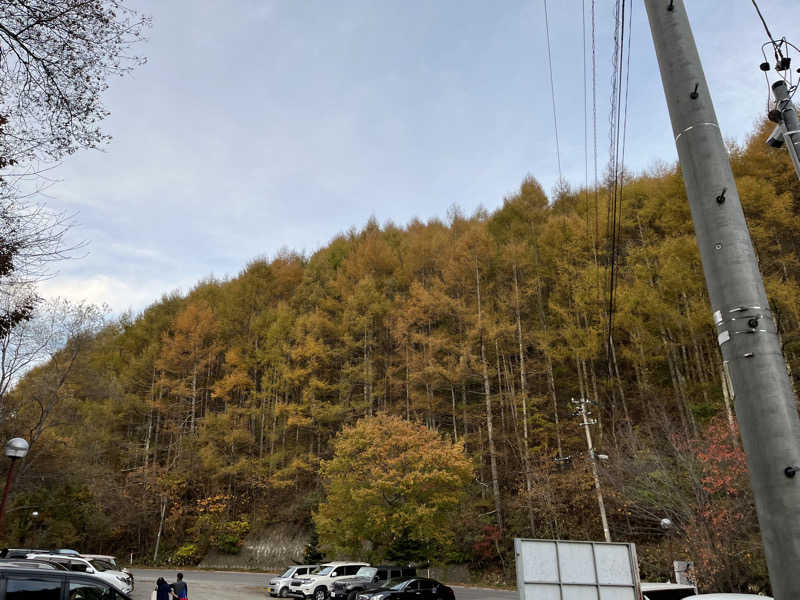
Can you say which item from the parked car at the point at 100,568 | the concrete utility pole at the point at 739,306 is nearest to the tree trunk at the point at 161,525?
the parked car at the point at 100,568

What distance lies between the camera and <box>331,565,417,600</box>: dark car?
59.7 ft

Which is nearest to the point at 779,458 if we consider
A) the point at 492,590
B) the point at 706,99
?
the point at 706,99

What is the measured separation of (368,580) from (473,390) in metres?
17.5

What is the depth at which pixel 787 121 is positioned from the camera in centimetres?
454

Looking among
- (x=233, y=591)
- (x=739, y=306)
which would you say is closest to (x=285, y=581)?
(x=233, y=591)

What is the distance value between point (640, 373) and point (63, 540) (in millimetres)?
35923

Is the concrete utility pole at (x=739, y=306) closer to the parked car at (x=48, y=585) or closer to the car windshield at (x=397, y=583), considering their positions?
the parked car at (x=48, y=585)

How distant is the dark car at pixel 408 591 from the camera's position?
52.7ft

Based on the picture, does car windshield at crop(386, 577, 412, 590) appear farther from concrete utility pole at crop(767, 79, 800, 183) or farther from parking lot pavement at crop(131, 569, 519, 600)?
concrete utility pole at crop(767, 79, 800, 183)

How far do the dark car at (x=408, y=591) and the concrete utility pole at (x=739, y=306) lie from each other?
1615 centimetres

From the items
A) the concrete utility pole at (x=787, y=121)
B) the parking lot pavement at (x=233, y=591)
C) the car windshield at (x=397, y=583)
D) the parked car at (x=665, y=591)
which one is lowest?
the parking lot pavement at (x=233, y=591)

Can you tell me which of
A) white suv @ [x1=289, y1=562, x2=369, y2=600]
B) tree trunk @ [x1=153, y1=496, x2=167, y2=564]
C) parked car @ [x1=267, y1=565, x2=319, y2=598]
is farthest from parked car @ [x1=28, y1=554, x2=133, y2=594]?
tree trunk @ [x1=153, y1=496, x2=167, y2=564]

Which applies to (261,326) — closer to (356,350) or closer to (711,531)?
(356,350)

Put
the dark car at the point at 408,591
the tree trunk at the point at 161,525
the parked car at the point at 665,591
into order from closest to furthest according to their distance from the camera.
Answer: the parked car at the point at 665,591 → the dark car at the point at 408,591 → the tree trunk at the point at 161,525
